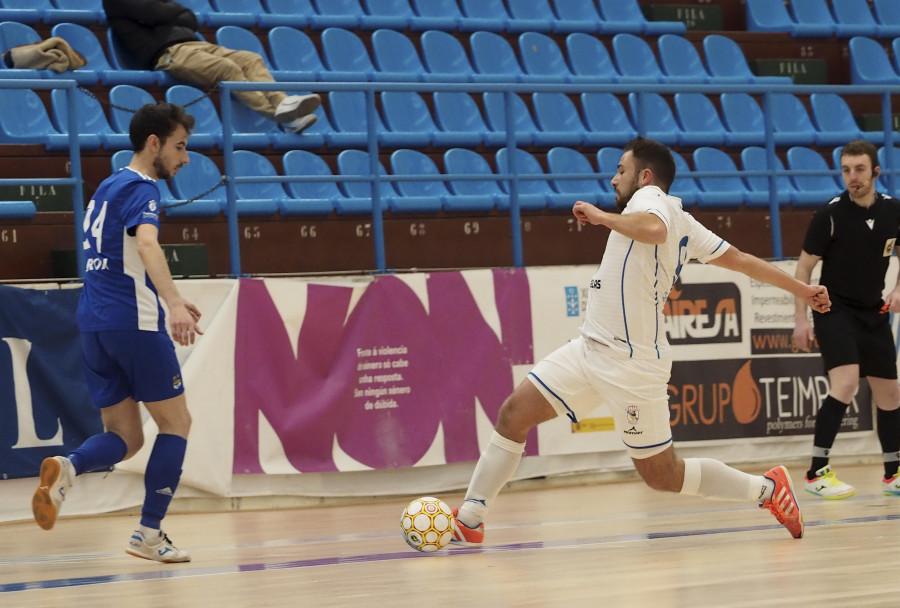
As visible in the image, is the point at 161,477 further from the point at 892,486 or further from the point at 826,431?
the point at 892,486

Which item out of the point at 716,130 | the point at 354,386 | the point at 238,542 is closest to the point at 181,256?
the point at 354,386

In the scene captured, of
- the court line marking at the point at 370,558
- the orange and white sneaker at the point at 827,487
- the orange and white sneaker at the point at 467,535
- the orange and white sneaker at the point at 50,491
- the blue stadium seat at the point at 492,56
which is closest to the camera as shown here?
the court line marking at the point at 370,558

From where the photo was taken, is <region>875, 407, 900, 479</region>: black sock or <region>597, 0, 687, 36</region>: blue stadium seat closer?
<region>875, 407, 900, 479</region>: black sock

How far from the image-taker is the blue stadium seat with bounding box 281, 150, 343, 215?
10.6 meters

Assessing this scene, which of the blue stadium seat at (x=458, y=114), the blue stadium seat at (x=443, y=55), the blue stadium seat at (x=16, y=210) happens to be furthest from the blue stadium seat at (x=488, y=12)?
the blue stadium seat at (x=16, y=210)

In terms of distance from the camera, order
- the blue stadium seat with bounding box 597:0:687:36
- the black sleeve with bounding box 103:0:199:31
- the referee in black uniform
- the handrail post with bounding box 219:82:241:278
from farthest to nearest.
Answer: the blue stadium seat with bounding box 597:0:687:36, the black sleeve with bounding box 103:0:199:31, the handrail post with bounding box 219:82:241:278, the referee in black uniform

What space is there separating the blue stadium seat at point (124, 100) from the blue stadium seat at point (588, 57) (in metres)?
4.82

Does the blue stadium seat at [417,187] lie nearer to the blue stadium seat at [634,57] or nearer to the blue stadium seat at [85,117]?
the blue stadium seat at [85,117]

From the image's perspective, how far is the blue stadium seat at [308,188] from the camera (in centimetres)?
1055

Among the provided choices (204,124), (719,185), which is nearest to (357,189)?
(204,124)

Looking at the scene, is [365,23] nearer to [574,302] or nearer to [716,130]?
[716,130]

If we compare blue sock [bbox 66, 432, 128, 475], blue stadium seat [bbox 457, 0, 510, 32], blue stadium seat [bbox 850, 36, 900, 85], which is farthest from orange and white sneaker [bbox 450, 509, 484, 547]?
blue stadium seat [bbox 850, 36, 900, 85]

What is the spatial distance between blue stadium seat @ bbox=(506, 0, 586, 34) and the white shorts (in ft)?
27.8

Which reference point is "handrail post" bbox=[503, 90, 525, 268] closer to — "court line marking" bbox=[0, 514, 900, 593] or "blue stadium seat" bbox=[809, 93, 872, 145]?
"court line marking" bbox=[0, 514, 900, 593]
